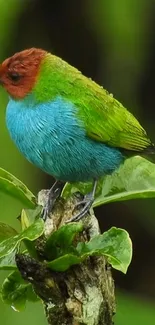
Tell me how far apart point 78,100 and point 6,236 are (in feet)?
2.32

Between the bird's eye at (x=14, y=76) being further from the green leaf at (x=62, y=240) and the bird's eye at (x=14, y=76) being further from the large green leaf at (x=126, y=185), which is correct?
the green leaf at (x=62, y=240)

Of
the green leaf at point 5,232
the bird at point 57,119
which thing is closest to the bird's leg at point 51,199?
the bird at point 57,119

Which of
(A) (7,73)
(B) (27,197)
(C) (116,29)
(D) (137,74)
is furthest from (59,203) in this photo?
(D) (137,74)

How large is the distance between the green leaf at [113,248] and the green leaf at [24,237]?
0.47ft

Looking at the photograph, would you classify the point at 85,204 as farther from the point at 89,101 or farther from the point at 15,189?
the point at 89,101

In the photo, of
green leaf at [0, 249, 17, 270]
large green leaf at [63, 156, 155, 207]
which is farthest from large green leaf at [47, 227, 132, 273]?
large green leaf at [63, 156, 155, 207]

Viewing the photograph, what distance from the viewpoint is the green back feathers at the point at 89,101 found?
11.2ft

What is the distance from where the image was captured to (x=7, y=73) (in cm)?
336

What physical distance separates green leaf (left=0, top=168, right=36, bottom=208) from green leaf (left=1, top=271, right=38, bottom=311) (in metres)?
0.30

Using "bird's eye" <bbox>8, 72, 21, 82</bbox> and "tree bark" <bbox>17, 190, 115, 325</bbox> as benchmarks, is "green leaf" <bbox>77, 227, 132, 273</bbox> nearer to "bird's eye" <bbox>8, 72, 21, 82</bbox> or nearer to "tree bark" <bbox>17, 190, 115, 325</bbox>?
"tree bark" <bbox>17, 190, 115, 325</bbox>

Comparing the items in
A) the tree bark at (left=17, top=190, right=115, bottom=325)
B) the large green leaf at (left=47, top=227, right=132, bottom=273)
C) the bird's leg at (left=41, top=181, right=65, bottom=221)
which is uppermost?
the bird's leg at (left=41, top=181, right=65, bottom=221)

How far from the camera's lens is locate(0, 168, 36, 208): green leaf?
308 cm

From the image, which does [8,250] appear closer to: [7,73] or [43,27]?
[7,73]

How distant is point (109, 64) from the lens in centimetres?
552
